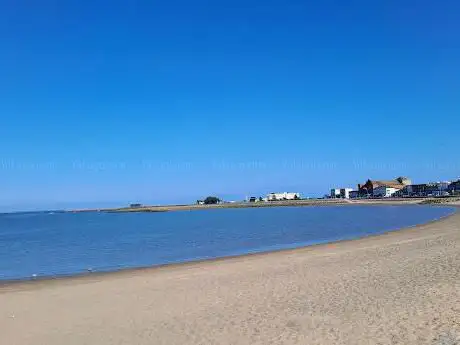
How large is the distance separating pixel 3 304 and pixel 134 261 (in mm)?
10976

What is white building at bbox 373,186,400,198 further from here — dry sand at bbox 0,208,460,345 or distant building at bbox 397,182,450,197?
dry sand at bbox 0,208,460,345

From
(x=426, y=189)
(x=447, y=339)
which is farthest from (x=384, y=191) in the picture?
(x=447, y=339)

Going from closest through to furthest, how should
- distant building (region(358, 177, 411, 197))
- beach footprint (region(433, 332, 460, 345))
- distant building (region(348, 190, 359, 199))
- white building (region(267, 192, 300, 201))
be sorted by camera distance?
beach footprint (region(433, 332, 460, 345)), distant building (region(358, 177, 411, 197)), distant building (region(348, 190, 359, 199)), white building (region(267, 192, 300, 201))

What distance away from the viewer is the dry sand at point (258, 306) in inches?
293

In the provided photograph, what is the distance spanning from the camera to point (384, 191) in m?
152

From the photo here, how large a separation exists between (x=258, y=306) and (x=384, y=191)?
15060cm

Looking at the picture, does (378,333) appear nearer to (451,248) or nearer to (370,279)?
(370,279)

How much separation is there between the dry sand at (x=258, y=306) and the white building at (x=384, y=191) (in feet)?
466

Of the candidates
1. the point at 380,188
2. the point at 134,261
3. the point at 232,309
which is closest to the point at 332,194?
the point at 380,188

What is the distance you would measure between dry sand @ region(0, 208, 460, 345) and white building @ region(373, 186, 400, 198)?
142 metres

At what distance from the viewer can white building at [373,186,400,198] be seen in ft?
493

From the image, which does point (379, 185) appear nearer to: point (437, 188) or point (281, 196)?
point (437, 188)

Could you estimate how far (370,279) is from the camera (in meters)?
11.6

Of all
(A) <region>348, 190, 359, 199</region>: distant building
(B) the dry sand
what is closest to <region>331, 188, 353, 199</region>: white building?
(A) <region>348, 190, 359, 199</region>: distant building
